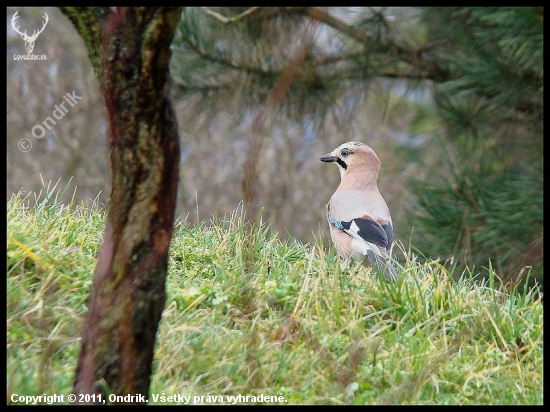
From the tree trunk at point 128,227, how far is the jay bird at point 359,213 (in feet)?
5.06

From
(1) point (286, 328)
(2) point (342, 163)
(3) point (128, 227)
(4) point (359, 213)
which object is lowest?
(1) point (286, 328)

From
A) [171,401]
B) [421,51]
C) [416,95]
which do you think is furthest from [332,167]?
[171,401]

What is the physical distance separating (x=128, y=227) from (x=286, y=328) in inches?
38.4

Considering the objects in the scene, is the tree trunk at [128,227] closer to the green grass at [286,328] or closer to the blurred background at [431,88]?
the green grass at [286,328]

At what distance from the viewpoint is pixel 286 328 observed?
299 cm

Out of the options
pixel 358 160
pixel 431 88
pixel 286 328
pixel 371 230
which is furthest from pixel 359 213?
pixel 431 88

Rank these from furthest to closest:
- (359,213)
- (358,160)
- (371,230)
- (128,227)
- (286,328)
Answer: (358,160)
(359,213)
(371,230)
(286,328)
(128,227)

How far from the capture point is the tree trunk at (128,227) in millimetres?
2201

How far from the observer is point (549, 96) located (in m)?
4.55

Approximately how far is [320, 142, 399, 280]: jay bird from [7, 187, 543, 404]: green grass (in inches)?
17.2

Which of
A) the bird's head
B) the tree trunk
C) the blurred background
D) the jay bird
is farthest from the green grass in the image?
the bird's head

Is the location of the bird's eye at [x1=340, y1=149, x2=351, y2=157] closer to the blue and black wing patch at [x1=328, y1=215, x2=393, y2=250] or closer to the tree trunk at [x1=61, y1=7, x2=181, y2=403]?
the blue and black wing patch at [x1=328, y1=215, x2=393, y2=250]

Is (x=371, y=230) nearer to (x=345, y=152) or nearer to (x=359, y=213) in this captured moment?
(x=359, y=213)

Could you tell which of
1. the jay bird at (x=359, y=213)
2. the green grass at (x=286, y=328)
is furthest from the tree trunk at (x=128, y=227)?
the jay bird at (x=359, y=213)
